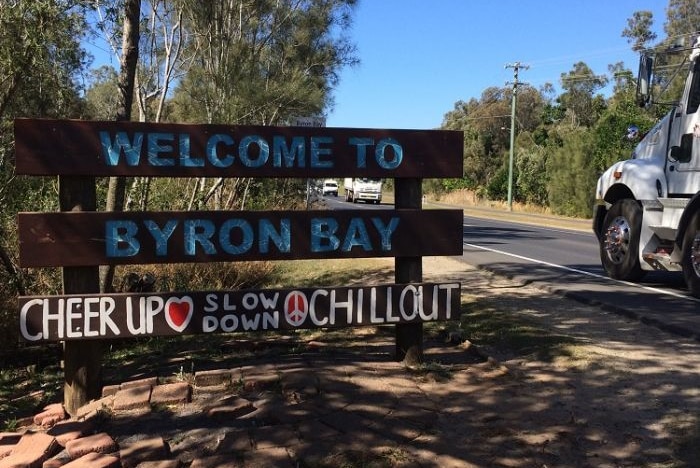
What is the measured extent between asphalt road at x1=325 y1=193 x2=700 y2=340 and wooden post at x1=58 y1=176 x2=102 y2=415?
255 centimetres

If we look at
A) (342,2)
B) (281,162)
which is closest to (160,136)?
(281,162)

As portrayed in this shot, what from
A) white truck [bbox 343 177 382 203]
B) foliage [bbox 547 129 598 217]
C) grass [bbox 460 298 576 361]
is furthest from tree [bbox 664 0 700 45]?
grass [bbox 460 298 576 361]

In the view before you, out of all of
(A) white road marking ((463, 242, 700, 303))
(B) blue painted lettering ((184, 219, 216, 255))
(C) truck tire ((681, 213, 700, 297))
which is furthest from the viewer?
(A) white road marking ((463, 242, 700, 303))

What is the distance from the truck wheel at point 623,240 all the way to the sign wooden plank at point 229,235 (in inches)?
205

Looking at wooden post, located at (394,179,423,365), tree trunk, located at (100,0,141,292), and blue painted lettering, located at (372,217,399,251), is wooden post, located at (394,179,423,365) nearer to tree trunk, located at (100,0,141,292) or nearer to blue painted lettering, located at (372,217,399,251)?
blue painted lettering, located at (372,217,399,251)

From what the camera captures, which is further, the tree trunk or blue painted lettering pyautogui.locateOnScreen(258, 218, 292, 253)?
the tree trunk

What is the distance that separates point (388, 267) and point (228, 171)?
6430 mm

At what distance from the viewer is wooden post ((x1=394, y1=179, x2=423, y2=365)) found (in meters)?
5.04

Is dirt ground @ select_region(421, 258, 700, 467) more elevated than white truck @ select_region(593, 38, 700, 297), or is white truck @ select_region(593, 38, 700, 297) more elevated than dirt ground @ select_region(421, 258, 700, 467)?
white truck @ select_region(593, 38, 700, 297)

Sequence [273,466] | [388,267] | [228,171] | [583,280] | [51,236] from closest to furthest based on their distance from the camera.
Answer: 1. [273,466]
2. [51,236]
3. [228,171]
4. [583,280]
5. [388,267]

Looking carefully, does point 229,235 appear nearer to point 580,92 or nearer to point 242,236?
point 242,236

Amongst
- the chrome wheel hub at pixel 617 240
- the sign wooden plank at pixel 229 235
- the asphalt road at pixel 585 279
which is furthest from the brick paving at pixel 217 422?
the chrome wheel hub at pixel 617 240

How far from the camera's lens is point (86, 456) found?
11.1 feet

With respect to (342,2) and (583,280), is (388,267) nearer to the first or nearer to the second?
(583,280)
